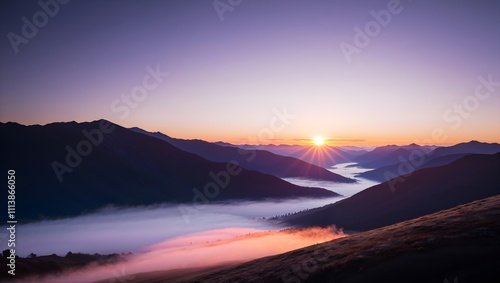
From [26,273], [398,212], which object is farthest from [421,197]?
[26,273]

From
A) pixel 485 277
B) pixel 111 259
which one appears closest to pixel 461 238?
pixel 485 277

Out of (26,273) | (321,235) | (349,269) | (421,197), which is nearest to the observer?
(349,269)

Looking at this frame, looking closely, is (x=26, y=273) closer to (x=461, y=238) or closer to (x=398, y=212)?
(x=461, y=238)

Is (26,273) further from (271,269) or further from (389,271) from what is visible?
(389,271)

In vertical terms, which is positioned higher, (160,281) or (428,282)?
(428,282)

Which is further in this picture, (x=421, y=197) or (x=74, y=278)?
(x=421, y=197)

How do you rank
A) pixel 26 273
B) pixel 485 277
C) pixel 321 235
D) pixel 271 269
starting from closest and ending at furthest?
1. pixel 485 277
2. pixel 271 269
3. pixel 26 273
4. pixel 321 235
